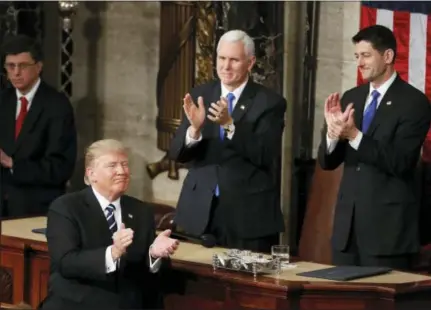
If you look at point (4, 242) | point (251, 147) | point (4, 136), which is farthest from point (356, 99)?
point (4, 136)

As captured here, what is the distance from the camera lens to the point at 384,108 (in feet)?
21.6

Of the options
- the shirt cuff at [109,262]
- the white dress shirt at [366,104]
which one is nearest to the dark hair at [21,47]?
the white dress shirt at [366,104]

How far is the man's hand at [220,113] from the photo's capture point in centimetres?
643

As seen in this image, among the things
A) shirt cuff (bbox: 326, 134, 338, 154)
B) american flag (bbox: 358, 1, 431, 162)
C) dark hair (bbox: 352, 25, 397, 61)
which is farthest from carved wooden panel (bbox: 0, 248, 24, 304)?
american flag (bbox: 358, 1, 431, 162)

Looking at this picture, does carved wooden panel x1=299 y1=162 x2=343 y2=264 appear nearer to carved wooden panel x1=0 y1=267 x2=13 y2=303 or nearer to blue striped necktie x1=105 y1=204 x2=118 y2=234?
carved wooden panel x1=0 y1=267 x2=13 y2=303

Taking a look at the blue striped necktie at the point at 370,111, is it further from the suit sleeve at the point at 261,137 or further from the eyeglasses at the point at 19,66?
the eyeglasses at the point at 19,66

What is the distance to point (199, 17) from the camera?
9.27m

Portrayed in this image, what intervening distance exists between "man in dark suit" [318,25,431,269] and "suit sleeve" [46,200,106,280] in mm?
1428

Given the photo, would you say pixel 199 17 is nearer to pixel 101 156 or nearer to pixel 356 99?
pixel 356 99

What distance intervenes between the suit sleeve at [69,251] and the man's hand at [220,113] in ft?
3.26

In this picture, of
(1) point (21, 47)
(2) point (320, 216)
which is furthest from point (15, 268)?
(2) point (320, 216)

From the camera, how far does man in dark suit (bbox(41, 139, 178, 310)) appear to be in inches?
226

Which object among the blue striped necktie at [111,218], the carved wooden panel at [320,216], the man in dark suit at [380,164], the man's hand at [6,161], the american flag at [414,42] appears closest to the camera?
the blue striped necktie at [111,218]

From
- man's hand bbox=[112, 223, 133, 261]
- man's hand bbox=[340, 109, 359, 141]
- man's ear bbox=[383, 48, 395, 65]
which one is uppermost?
man's ear bbox=[383, 48, 395, 65]
